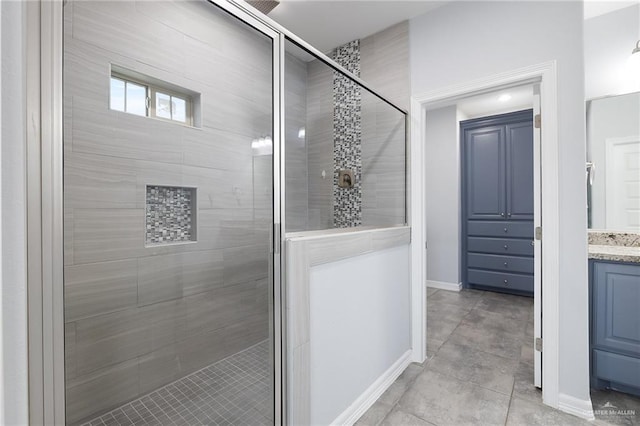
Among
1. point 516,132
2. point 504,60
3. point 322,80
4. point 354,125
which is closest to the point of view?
point 322,80

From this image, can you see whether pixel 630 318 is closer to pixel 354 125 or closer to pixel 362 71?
pixel 354 125

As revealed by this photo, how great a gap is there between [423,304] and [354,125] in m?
1.48

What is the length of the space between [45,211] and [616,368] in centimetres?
283

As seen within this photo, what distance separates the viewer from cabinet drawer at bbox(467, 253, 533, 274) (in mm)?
3895

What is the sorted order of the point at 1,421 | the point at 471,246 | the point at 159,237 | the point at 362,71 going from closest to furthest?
1. the point at 1,421
2. the point at 159,237
3. the point at 362,71
4. the point at 471,246

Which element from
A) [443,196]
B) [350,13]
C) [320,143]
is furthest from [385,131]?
[443,196]

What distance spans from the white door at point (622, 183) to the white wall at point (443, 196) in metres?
2.04

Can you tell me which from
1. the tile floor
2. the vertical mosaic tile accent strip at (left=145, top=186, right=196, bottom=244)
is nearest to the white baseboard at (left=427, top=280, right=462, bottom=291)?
the tile floor

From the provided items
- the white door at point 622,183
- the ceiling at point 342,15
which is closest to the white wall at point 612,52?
the white door at point 622,183

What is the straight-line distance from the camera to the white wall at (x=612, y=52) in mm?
2129

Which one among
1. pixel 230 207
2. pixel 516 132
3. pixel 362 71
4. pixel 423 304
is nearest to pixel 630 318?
pixel 423 304

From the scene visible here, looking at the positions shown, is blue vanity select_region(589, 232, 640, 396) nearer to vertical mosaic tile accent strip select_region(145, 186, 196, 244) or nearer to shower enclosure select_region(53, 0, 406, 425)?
shower enclosure select_region(53, 0, 406, 425)

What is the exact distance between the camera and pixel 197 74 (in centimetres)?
124

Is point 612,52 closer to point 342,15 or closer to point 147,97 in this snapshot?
point 342,15
